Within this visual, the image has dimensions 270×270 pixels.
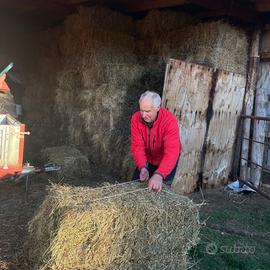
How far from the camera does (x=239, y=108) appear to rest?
724 cm

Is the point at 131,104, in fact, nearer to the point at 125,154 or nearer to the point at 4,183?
the point at 125,154

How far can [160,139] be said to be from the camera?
4172 mm

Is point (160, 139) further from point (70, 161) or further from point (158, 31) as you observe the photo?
point (158, 31)

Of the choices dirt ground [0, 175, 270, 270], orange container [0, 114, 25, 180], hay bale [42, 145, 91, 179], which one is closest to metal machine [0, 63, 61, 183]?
orange container [0, 114, 25, 180]

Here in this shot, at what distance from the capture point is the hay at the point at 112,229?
3.04 m

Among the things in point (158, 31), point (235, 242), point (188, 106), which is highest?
point (158, 31)

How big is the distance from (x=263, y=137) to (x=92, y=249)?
4.98 m

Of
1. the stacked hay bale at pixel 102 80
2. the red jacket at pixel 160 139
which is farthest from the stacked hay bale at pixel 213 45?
the red jacket at pixel 160 139

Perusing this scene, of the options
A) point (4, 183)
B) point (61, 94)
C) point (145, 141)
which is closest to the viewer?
point (145, 141)

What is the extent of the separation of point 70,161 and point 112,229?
13.2 ft

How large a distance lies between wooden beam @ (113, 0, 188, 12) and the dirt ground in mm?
3107

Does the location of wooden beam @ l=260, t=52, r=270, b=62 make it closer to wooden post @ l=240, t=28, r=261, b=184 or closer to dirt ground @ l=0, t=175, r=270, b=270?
wooden post @ l=240, t=28, r=261, b=184

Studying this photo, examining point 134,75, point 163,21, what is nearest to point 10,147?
point 134,75

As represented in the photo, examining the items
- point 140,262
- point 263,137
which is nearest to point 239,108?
point 263,137
